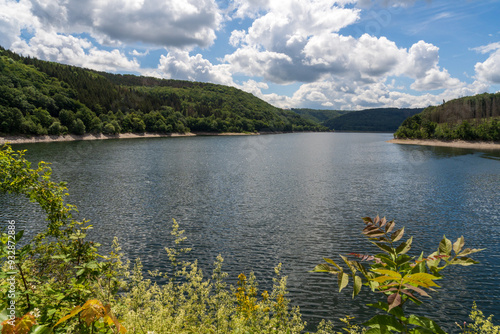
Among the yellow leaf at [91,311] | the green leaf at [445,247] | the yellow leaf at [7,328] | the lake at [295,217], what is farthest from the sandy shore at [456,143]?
the yellow leaf at [7,328]

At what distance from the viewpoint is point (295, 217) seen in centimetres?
3272

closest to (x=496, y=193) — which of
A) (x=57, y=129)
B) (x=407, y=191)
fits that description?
(x=407, y=191)

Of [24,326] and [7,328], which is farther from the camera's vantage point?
[24,326]

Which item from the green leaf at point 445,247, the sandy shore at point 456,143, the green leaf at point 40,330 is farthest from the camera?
the sandy shore at point 456,143

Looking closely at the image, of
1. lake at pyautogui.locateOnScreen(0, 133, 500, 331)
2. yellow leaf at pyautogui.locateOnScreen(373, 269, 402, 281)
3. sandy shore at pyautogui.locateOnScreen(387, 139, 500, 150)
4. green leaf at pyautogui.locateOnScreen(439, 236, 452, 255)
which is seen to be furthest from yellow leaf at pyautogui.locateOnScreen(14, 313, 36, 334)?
sandy shore at pyautogui.locateOnScreen(387, 139, 500, 150)

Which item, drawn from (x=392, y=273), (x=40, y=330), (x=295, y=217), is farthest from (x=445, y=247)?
(x=295, y=217)

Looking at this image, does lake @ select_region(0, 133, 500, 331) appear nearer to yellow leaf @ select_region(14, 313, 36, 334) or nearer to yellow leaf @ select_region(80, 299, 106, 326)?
yellow leaf @ select_region(80, 299, 106, 326)

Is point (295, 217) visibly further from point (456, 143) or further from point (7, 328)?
point (456, 143)

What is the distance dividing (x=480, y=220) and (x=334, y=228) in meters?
18.2

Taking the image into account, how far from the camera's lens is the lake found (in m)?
18.6

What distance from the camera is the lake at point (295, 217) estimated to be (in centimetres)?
1858

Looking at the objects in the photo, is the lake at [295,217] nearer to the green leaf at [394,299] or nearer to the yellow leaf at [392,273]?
the green leaf at [394,299]

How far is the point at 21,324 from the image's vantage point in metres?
3.39

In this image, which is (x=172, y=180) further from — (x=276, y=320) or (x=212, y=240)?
(x=276, y=320)
